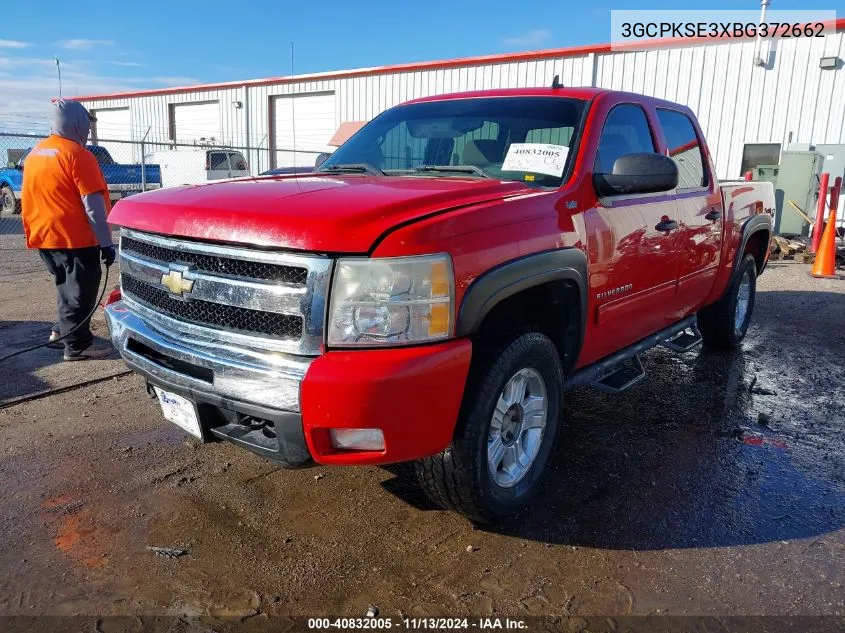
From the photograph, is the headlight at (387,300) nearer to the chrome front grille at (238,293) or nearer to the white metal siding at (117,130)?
the chrome front grille at (238,293)

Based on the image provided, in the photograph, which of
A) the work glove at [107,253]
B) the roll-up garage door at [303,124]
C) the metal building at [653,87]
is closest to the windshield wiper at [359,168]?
the work glove at [107,253]

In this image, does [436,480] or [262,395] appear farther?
[436,480]

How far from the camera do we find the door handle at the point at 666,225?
375 cm

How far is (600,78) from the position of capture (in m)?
16.9

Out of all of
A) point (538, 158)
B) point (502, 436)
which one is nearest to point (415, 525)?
point (502, 436)

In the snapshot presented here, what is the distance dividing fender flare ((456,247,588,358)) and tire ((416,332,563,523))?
250 millimetres

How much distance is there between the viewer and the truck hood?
7.38 ft

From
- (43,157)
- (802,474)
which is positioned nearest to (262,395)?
(802,474)

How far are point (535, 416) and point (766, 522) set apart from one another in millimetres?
1177

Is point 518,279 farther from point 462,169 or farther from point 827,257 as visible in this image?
point 827,257

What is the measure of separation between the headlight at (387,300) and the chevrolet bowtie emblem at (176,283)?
2.31 ft

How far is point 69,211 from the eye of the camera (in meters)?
4.86

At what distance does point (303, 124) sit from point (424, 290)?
74.0ft

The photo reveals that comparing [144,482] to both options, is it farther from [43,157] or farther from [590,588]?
[43,157]
